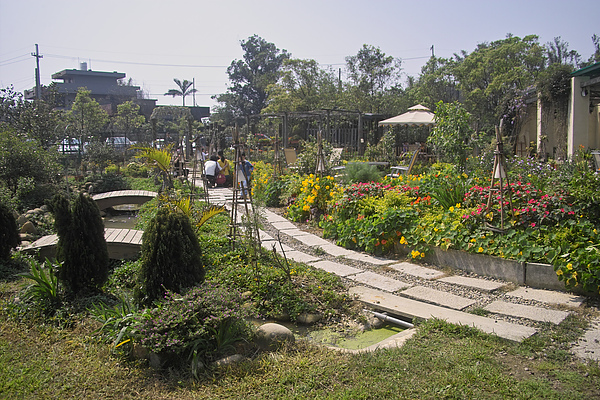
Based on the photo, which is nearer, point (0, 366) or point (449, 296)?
point (0, 366)

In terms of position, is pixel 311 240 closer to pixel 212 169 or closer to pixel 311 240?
pixel 311 240

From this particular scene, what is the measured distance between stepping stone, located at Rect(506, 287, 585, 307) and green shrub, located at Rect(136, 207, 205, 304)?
308cm

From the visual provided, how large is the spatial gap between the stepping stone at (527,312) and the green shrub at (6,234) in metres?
5.49

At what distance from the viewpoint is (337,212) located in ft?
22.3

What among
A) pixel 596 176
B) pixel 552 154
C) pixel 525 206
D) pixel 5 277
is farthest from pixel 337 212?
pixel 552 154

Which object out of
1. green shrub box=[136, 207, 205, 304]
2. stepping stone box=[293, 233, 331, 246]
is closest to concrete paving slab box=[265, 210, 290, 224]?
stepping stone box=[293, 233, 331, 246]

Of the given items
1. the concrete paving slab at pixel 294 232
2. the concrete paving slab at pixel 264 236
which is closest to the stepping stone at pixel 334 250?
the concrete paving slab at pixel 294 232

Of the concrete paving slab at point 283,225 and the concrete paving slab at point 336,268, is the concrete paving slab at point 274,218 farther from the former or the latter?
the concrete paving slab at point 336,268

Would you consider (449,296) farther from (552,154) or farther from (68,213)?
(552,154)

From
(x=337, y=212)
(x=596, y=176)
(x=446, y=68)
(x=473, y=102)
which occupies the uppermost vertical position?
(x=446, y=68)

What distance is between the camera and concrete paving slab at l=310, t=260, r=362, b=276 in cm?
514

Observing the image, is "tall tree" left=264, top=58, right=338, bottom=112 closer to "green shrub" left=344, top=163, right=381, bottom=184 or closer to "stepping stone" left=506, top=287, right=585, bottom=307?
"green shrub" left=344, top=163, right=381, bottom=184

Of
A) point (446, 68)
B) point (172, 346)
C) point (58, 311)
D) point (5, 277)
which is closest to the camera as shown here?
point (172, 346)

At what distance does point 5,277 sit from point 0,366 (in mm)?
2501
